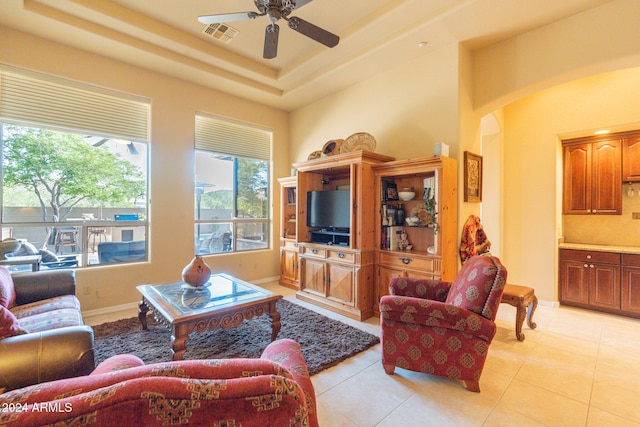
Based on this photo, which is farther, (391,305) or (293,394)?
(391,305)

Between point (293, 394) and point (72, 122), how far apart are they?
14.3 ft

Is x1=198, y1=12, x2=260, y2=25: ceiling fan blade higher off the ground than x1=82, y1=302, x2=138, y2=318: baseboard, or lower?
higher

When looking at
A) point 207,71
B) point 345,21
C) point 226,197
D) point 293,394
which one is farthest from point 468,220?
point 207,71

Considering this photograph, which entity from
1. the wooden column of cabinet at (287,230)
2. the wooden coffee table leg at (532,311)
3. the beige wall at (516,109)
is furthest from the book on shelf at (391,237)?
the wooden column of cabinet at (287,230)

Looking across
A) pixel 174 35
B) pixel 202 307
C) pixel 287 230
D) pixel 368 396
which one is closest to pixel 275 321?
pixel 202 307

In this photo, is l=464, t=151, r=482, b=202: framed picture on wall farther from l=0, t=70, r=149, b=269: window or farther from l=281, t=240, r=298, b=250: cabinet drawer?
l=0, t=70, r=149, b=269: window

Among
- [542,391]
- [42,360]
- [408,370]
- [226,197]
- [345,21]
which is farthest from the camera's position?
[226,197]

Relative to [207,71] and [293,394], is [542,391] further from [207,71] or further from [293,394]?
[207,71]

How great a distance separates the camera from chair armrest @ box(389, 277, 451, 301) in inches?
100.0

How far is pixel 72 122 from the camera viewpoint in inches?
137

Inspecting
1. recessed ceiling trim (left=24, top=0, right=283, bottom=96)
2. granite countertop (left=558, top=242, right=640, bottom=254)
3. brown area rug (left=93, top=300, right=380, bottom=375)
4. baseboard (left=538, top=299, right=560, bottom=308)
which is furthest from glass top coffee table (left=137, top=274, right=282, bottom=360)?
granite countertop (left=558, top=242, right=640, bottom=254)

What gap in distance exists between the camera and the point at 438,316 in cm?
204

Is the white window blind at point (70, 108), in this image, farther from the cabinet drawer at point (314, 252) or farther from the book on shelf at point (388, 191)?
the book on shelf at point (388, 191)

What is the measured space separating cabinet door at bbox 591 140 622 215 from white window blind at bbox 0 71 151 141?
624cm
